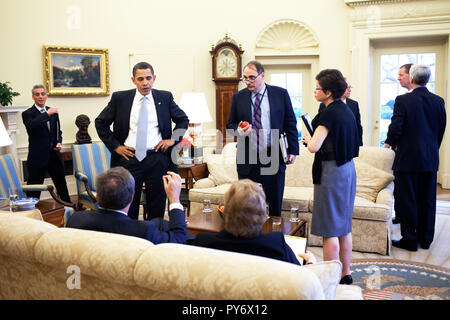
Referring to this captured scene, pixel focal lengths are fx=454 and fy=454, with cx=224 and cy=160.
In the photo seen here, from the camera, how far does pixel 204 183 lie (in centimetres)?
477

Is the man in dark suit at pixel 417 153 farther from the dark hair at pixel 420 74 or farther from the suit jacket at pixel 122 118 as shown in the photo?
the suit jacket at pixel 122 118

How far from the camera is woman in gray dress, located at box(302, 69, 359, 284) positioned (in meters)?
2.76

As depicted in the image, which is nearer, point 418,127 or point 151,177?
point 151,177

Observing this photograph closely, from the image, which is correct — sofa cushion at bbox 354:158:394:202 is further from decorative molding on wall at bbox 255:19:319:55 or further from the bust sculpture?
the bust sculpture

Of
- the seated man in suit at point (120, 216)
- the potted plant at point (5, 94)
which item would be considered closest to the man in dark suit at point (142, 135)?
the seated man in suit at point (120, 216)

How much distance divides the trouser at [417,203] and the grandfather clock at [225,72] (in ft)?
11.0

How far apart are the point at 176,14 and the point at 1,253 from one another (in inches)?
220

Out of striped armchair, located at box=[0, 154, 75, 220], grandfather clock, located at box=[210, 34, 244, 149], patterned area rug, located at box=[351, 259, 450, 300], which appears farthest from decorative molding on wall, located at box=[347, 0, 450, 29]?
striped armchair, located at box=[0, 154, 75, 220]

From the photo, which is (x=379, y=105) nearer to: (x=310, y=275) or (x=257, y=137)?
(x=257, y=137)

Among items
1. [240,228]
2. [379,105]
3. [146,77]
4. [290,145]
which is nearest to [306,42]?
[379,105]

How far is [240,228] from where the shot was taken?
65.1 inches

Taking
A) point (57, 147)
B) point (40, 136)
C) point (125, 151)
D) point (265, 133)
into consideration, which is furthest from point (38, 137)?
point (265, 133)

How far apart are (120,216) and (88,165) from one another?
3.10m

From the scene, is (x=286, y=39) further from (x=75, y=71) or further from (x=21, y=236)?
(x=21, y=236)
